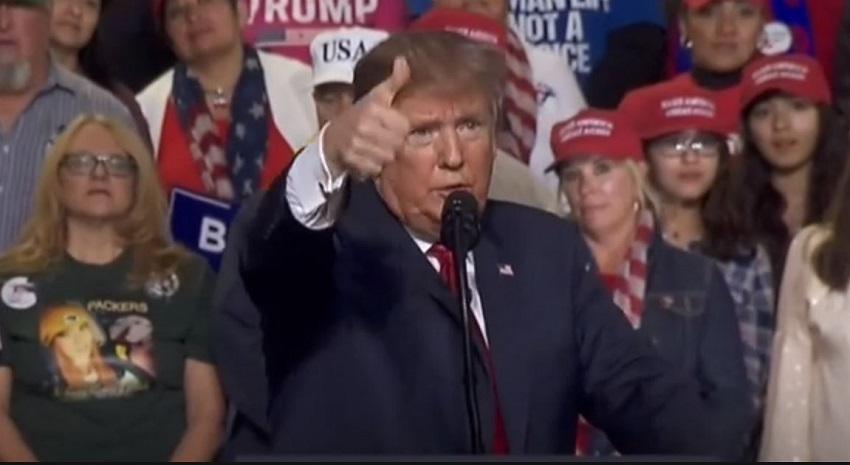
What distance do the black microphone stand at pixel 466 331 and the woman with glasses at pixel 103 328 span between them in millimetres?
2049

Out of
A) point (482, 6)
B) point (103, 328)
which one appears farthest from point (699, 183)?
point (103, 328)

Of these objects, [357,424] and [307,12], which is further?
[307,12]

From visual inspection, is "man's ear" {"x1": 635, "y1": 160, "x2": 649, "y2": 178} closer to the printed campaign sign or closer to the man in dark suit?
the printed campaign sign

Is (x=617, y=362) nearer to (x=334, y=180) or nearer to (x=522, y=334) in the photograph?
(x=522, y=334)

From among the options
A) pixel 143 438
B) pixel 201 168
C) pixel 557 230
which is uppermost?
pixel 557 230

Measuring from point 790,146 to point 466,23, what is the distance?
0.92 meters

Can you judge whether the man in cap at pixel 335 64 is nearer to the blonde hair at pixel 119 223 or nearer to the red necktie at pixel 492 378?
the blonde hair at pixel 119 223

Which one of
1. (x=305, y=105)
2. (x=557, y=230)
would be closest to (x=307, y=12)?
(x=305, y=105)

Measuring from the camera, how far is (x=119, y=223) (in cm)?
493

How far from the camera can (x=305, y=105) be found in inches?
224

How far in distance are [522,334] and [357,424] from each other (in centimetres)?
28

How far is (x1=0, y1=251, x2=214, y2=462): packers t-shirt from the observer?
4.75 meters

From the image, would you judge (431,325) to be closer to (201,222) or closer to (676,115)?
(201,222)

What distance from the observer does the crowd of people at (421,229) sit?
3.02m
